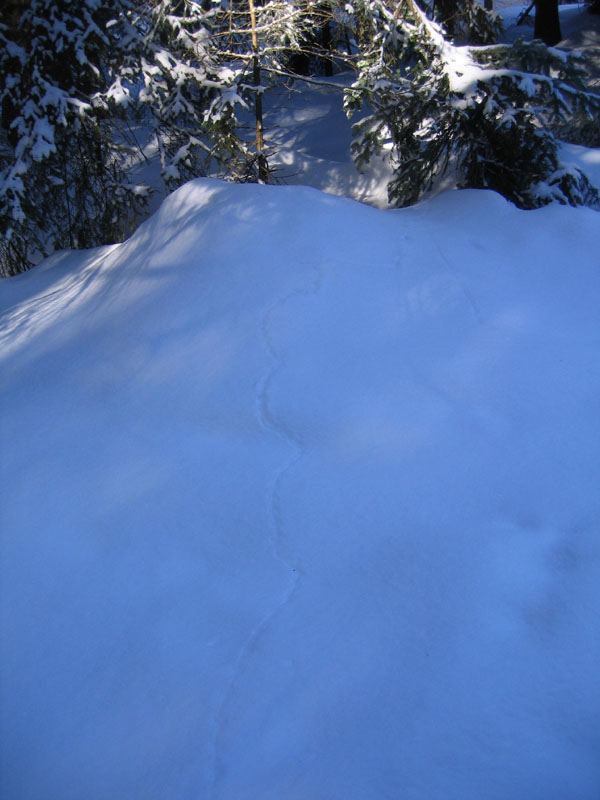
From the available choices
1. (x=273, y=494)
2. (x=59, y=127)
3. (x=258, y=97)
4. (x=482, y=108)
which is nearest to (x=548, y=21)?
(x=258, y=97)

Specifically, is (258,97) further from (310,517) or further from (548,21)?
(548,21)

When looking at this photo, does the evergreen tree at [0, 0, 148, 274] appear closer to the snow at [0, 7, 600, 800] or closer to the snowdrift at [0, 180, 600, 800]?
the snow at [0, 7, 600, 800]

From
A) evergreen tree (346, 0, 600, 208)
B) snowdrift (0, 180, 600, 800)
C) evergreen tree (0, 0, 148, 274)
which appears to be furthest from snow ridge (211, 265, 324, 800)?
evergreen tree (0, 0, 148, 274)

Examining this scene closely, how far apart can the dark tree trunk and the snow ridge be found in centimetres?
1258

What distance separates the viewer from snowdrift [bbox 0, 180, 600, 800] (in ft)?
5.35

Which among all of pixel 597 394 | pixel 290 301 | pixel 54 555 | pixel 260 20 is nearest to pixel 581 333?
pixel 597 394

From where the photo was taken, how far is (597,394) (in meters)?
2.66

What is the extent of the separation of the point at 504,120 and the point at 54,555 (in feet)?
15.4

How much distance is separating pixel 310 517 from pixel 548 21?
14186 mm

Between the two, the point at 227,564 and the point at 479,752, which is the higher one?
the point at 227,564

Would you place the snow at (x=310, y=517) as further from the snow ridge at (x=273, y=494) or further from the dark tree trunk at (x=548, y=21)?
the dark tree trunk at (x=548, y=21)

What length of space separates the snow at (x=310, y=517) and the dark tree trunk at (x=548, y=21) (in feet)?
36.8

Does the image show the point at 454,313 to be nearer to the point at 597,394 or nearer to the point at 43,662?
the point at 597,394

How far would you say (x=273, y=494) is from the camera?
7.57 ft
